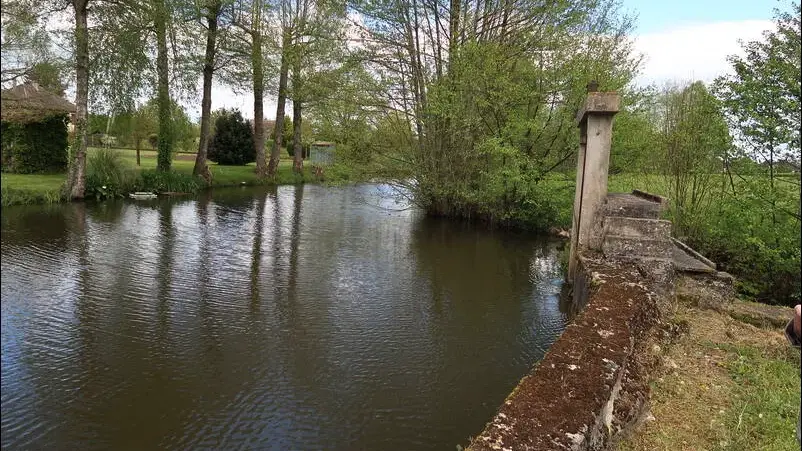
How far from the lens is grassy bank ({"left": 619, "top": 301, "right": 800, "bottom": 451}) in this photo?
335 centimetres

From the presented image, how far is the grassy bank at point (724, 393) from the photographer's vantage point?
3.35 metres

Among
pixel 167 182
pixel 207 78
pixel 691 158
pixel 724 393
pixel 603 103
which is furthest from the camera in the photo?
pixel 207 78

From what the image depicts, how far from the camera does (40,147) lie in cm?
254

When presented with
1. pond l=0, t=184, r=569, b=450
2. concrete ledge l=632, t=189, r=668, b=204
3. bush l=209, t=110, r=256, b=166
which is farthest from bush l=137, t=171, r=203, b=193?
concrete ledge l=632, t=189, r=668, b=204

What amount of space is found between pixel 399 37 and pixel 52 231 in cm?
1313

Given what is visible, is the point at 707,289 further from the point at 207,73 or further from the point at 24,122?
the point at 207,73

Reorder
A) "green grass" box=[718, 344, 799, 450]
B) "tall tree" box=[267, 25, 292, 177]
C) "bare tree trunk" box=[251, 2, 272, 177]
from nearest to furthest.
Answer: "green grass" box=[718, 344, 799, 450], "tall tree" box=[267, 25, 292, 177], "bare tree trunk" box=[251, 2, 272, 177]

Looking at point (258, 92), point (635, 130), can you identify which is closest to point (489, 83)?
point (635, 130)

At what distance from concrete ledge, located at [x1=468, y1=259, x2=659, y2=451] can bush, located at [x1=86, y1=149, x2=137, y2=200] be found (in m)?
7.83

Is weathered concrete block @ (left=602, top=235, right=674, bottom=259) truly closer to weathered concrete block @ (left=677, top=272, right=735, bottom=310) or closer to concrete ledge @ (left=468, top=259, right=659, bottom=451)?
weathered concrete block @ (left=677, top=272, right=735, bottom=310)

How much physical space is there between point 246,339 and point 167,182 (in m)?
16.0

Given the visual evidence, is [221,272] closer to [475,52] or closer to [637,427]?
[637,427]

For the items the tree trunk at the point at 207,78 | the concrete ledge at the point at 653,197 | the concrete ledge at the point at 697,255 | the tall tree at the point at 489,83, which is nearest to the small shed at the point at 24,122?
the concrete ledge at the point at 653,197

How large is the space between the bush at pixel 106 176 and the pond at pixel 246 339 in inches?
26.4
